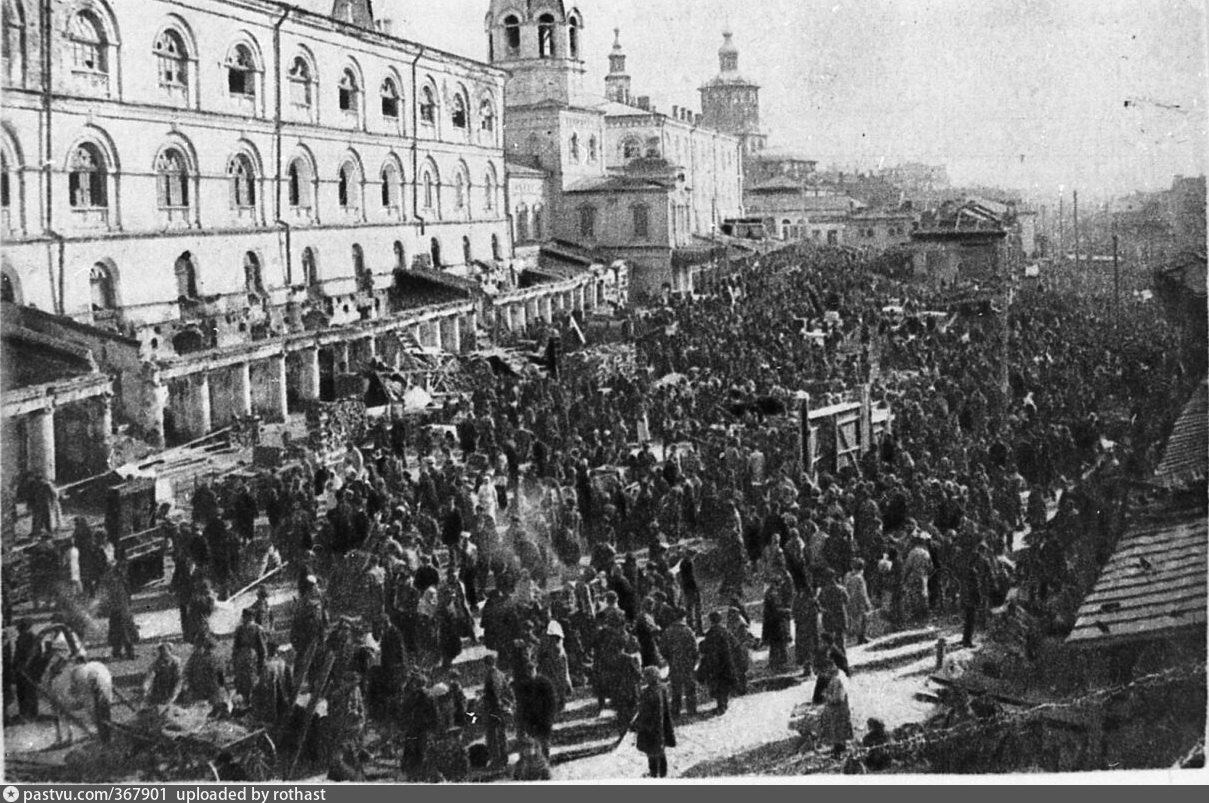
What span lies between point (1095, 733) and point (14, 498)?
373 inches

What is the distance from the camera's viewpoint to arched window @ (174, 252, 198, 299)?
1315cm

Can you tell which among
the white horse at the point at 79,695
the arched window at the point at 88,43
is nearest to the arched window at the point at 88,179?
the arched window at the point at 88,43

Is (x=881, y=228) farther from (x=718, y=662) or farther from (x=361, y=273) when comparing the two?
(x=718, y=662)

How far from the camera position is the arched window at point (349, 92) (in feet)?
57.4

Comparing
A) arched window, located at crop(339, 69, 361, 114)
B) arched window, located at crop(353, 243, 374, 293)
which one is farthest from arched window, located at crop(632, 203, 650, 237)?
arched window, located at crop(339, 69, 361, 114)

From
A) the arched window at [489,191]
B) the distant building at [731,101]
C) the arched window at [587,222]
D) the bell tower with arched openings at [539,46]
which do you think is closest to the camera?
the distant building at [731,101]

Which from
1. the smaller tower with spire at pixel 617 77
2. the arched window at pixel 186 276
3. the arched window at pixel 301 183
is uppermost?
the smaller tower with spire at pixel 617 77

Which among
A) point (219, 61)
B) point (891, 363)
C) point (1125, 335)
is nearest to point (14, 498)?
point (219, 61)

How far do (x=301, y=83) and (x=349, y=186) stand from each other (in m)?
2.48

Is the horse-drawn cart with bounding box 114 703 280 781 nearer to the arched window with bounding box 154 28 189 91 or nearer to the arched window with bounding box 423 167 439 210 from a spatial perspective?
the arched window with bounding box 154 28 189 91

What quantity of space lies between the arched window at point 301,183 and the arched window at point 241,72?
→ 1.49 meters

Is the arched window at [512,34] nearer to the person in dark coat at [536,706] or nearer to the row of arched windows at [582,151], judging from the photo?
the row of arched windows at [582,151]

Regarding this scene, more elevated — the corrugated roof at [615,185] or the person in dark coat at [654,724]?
the corrugated roof at [615,185]

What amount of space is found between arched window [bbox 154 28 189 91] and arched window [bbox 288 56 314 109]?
2534 mm
